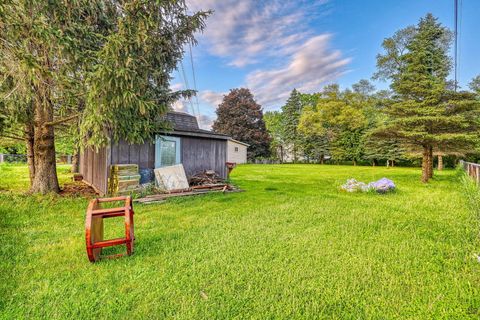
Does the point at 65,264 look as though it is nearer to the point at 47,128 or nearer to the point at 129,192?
the point at 129,192

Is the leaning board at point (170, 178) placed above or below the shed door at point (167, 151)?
below

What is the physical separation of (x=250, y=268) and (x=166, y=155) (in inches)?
245

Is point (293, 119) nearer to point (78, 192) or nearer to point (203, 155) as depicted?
point (203, 155)

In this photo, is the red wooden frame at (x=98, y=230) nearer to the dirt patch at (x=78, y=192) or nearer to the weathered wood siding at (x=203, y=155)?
the dirt patch at (x=78, y=192)

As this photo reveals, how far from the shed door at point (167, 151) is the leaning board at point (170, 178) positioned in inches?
16.6

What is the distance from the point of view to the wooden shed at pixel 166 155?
704cm

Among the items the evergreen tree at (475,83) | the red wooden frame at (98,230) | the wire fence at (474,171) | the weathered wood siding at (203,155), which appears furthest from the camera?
the evergreen tree at (475,83)

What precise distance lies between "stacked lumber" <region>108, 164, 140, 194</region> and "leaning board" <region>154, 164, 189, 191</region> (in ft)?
2.42

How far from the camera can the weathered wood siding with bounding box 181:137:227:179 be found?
340 inches

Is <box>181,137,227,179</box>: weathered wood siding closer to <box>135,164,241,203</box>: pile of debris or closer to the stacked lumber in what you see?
<box>135,164,241,203</box>: pile of debris

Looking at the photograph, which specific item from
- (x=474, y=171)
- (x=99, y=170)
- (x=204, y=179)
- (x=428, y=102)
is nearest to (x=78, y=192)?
(x=99, y=170)

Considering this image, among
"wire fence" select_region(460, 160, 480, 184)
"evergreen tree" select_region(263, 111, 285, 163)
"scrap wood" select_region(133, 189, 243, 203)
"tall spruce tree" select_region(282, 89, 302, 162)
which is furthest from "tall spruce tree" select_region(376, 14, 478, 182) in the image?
"evergreen tree" select_region(263, 111, 285, 163)

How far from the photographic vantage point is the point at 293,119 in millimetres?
35062

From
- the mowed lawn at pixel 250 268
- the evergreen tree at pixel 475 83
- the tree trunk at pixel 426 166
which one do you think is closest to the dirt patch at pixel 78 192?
the mowed lawn at pixel 250 268
